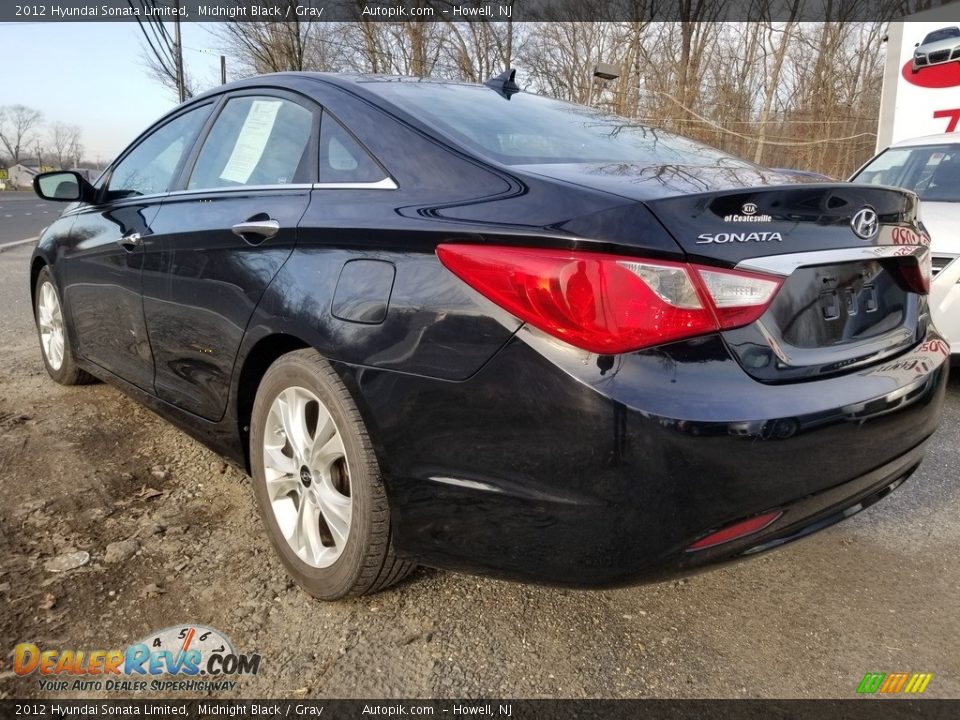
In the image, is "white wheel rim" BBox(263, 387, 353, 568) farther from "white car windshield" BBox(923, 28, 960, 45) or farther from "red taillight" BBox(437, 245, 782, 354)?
"white car windshield" BBox(923, 28, 960, 45)

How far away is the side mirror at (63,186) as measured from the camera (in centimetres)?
357

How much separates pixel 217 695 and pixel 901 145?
665cm

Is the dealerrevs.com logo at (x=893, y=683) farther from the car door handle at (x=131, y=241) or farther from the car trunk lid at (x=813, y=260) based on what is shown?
the car door handle at (x=131, y=241)

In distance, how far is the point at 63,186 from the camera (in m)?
3.63

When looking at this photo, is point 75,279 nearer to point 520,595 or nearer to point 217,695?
point 217,695

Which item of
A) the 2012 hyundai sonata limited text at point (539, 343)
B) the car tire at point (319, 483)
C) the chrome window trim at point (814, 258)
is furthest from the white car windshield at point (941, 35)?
the car tire at point (319, 483)

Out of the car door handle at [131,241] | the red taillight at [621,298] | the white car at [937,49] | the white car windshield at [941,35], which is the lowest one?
the car door handle at [131,241]

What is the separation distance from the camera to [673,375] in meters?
1.47

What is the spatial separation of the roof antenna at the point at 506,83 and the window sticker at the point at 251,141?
2.84 ft

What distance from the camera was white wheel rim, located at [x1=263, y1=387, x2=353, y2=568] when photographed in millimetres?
2008

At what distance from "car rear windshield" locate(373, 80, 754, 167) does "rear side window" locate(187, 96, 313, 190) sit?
1.10 ft

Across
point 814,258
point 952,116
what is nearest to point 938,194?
point 814,258

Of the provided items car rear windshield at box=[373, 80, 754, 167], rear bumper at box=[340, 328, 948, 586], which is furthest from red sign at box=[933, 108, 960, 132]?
rear bumper at box=[340, 328, 948, 586]

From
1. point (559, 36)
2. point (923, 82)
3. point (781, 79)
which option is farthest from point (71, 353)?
point (559, 36)
